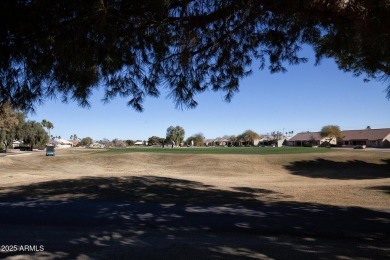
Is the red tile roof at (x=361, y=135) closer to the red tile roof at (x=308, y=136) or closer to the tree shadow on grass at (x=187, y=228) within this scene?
the red tile roof at (x=308, y=136)

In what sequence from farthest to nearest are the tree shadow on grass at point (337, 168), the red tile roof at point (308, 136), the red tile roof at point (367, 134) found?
the red tile roof at point (308, 136), the red tile roof at point (367, 134), the tree shadow on grass at point (337, 168)

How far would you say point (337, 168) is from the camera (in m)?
34.1

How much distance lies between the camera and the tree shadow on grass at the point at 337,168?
30.6m

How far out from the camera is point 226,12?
5.51 meters

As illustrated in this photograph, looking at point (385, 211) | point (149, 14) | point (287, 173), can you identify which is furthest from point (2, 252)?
point (287, 173)

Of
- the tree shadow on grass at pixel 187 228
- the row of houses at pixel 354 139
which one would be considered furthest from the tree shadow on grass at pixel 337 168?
the row of houses at pixel 354 139

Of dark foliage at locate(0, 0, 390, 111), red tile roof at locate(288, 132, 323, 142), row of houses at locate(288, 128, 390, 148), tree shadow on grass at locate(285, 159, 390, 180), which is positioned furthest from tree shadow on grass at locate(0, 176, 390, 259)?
red tile roof at locate(288, 132, 323, 142)

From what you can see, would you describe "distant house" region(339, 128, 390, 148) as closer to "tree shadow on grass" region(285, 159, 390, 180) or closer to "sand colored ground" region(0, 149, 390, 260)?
"tree shadow on grass" region(285, 159, 390, 180)

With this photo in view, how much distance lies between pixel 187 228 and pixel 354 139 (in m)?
112

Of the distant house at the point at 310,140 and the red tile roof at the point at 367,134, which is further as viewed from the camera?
the distant house at the point at 310,140

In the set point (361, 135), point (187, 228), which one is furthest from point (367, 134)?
point (187, 228)

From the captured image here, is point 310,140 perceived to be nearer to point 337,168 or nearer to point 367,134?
point 367,134

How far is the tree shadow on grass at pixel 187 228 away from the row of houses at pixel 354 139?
96525 mm

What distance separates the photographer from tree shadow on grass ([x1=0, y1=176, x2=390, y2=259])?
5852 mm
